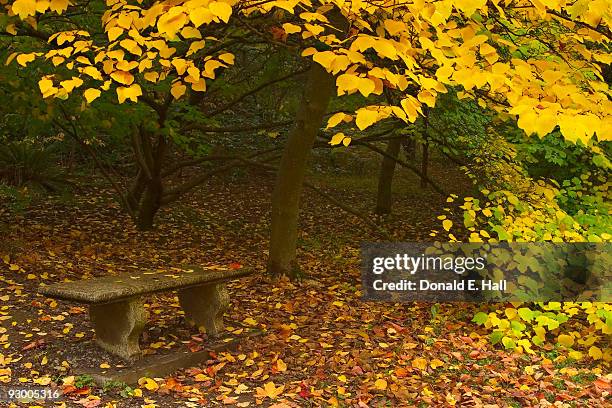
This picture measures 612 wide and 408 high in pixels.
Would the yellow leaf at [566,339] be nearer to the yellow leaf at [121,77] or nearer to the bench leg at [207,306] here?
the bench leg at [207,306]

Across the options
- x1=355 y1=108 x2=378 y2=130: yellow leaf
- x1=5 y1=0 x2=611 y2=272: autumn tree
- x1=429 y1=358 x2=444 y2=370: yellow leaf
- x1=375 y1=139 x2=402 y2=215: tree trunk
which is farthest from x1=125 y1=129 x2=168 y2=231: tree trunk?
x1=355 y1=108 x2=378 y2=130: yellow leaf

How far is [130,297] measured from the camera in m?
4.06

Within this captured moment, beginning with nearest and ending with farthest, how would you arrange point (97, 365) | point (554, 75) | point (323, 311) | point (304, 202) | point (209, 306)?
point (554, 75), point (97, 365), point (209, 306), point (323, 311), point (304, 202)

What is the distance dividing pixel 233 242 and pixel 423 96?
6003 mm

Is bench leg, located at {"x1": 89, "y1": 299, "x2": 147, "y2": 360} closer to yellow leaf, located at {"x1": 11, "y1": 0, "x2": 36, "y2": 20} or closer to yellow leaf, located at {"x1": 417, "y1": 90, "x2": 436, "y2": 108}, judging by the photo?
yellow leaf, located at {"x1": 11, "y1": 0, "x2": 36, "y2": 20}

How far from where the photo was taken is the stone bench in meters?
3.96

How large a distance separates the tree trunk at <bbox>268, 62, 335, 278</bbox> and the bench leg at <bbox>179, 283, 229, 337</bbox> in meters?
1.75

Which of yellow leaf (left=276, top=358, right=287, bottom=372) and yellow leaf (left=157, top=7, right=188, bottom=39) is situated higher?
yellow leaf (left=157, top=7, right=188, bottom=39)

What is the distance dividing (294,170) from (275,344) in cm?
221

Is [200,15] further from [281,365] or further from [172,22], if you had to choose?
[281,365]

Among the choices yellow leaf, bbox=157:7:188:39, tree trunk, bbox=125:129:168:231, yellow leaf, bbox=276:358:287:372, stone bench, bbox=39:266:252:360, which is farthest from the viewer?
tree trunk, bbox=125:129:168:231

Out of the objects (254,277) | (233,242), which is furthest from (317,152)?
(254,277)

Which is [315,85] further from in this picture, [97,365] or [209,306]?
[97,365]

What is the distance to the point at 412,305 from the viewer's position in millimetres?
6285
